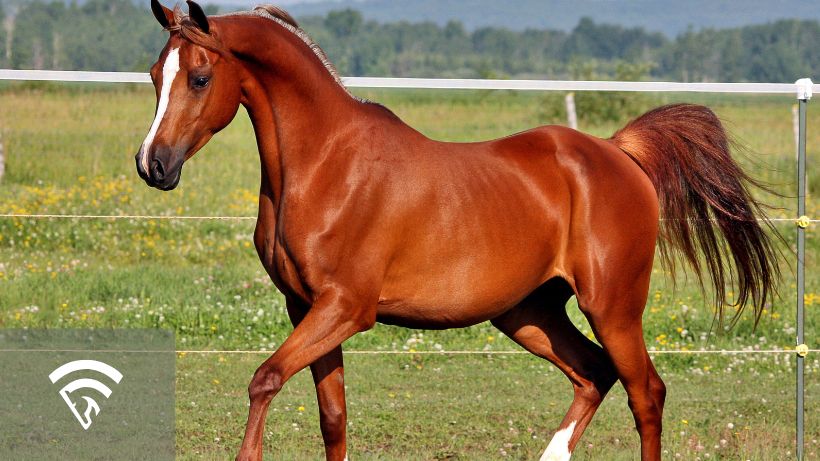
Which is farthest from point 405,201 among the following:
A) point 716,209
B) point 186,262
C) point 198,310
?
point 186,262

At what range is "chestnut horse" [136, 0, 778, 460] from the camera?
13.8 feet

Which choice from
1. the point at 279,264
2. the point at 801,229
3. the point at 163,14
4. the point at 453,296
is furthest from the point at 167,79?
the point at 801,229

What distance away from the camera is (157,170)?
4027 millimetres

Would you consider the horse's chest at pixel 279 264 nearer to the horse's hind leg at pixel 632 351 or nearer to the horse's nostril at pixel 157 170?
the horse's nostril at pixel 157 170

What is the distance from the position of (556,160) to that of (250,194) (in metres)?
8.22

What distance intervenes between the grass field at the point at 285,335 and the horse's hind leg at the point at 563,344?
0.78 m

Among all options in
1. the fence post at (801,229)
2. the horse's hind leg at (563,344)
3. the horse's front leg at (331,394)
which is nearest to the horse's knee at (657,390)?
the horse's hind leg at (563,344)

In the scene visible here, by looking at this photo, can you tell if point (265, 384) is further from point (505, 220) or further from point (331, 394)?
point (505, 220)

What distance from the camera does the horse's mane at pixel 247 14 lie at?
162 inches

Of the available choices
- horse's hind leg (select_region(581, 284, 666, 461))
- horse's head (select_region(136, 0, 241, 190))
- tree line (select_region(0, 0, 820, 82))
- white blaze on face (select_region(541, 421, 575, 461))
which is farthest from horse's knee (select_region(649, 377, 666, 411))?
tree line (select_region(0, 0, 820, 82))

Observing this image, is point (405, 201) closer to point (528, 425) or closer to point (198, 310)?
point (528, 425)

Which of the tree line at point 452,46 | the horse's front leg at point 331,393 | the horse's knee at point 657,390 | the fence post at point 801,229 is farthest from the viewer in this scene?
the tree line at point 452,46

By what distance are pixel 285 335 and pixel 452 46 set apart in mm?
121902

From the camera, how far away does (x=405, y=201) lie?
448cm
